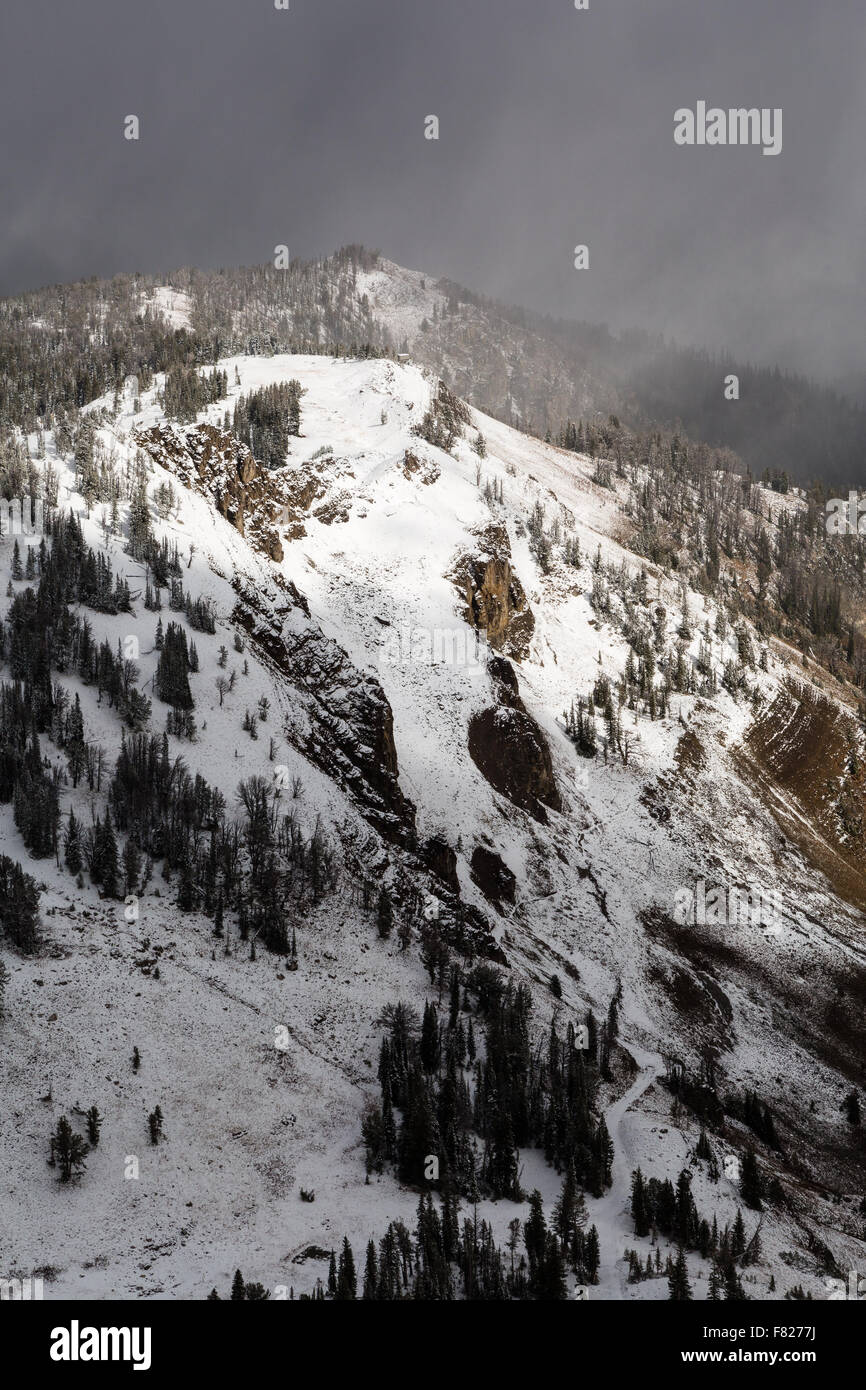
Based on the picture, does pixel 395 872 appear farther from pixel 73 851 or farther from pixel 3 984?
pixel 3 984

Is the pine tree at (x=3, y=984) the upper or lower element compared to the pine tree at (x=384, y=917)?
lower

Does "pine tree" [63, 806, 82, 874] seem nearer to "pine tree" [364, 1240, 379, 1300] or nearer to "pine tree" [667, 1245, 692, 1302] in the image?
"pine tree" [364, 1240, 379, 1300]

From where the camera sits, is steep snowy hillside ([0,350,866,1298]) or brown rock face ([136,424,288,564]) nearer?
steep snowy hillside ([0,350,866,1298])

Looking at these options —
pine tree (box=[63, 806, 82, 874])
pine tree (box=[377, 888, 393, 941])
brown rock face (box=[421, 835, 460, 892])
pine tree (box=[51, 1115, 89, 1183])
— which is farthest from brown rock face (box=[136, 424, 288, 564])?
pine tree (box=[51, 1115, 89, 1183])

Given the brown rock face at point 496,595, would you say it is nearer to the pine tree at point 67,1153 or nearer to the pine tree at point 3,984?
the pine tree at point 3,984

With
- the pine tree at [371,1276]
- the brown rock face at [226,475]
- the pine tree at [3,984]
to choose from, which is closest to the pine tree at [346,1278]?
the pine tree at [371,1276]

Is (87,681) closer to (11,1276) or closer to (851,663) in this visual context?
(11,1276)

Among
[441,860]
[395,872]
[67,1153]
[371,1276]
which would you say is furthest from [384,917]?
[371,1276]
